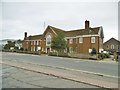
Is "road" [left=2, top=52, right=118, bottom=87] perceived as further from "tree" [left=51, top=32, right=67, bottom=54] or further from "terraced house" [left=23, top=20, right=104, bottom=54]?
"terraced house" [left=23, top=20, right=104, bottom=54]

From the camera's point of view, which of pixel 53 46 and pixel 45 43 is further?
pixel 45 43

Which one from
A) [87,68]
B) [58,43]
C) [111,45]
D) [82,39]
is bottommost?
[87,68]

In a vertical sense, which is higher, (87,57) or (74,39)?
(74,39)

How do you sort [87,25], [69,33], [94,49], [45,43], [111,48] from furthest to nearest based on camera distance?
[111,48] < [45,43] < [69,33] < [87,25] < [94,49]

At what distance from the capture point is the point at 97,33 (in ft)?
149

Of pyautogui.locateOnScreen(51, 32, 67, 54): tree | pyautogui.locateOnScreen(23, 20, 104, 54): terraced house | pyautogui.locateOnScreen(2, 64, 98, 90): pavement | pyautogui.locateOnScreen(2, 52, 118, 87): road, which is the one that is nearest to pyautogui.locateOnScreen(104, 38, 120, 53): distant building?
pyautogui.locateOnScreen(23, 20, 104, 54): terraced house

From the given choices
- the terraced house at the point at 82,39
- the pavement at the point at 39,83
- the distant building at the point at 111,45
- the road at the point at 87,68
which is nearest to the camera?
the pavement at the point at 39,83

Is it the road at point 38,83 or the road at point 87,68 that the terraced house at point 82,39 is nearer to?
the road at point 87,68

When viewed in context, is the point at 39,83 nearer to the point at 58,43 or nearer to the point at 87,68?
the point at 87,68

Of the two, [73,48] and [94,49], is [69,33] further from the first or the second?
[94,49]

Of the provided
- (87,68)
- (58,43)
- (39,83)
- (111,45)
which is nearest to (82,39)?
(58,43)

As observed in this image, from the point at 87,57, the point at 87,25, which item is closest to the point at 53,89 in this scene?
the point at 87,57

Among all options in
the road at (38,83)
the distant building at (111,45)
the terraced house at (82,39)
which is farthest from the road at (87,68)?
the distant building at (111,45)

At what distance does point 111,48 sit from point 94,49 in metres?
30.5
